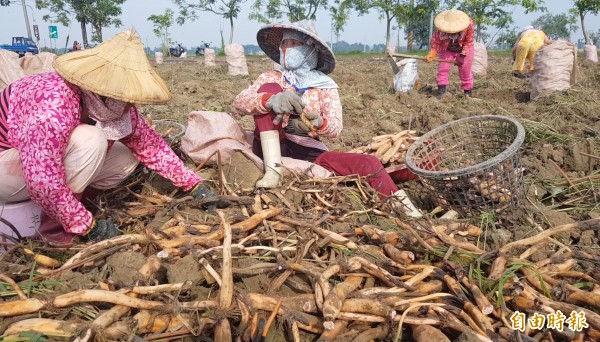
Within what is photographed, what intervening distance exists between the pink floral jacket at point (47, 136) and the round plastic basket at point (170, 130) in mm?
1184

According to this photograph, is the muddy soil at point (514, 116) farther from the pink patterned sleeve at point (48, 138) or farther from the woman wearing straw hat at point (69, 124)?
the pink patterned sleeve at point (48, 138)

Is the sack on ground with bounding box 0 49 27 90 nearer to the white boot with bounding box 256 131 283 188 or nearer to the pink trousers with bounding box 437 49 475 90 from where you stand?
the white boot with bounding box 256 131 283 188

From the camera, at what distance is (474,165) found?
2090 millimetres

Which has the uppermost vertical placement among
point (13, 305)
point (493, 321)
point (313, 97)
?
point (313, 97)

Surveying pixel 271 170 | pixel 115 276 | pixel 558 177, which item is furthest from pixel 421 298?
pixel 558 177

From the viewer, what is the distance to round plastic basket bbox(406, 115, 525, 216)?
83.7 inches

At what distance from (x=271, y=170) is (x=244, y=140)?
521 mm

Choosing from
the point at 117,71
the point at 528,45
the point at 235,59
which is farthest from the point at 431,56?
the point at 235,59

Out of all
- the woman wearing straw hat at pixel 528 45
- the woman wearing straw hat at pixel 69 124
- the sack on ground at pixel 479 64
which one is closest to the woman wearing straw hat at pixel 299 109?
the woman wearing straw hat at pixel 69 124

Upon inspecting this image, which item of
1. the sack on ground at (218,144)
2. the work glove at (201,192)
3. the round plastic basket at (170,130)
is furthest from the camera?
the round plastic basket at (170,130)

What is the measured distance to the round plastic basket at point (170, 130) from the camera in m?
3.07

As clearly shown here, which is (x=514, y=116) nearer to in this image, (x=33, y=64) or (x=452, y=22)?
(x=452, y=22)

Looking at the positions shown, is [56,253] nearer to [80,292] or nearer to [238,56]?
[80,292]

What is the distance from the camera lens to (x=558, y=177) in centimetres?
278
